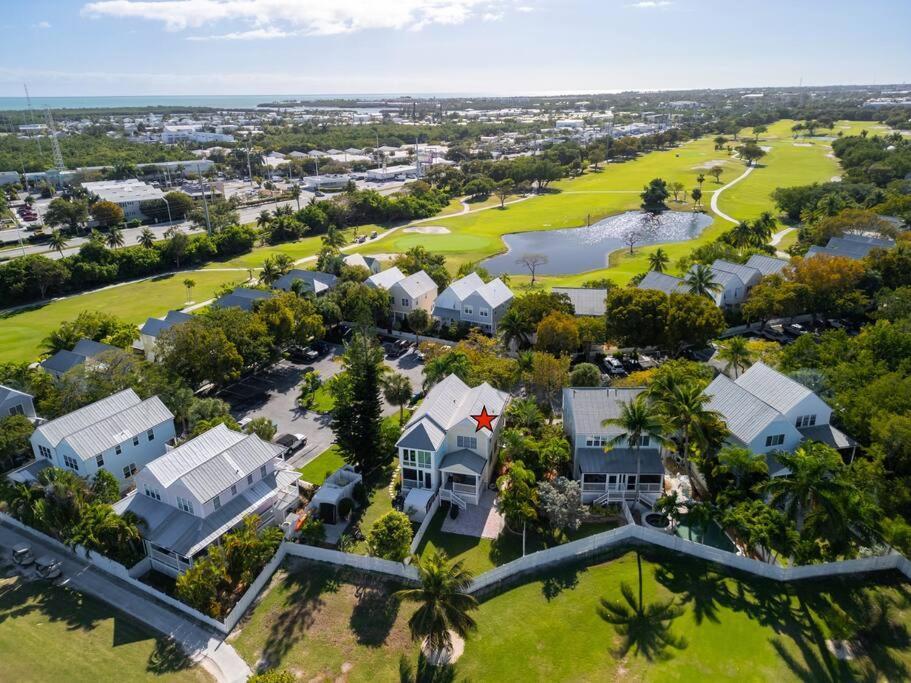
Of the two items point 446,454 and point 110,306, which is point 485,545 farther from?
point 110,306

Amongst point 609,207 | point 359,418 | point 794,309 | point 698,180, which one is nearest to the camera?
point 359,418

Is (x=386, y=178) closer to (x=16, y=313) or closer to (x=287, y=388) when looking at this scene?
(x=16, y=313)

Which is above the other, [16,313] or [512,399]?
[512,399]

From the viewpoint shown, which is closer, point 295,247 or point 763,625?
point 763,625

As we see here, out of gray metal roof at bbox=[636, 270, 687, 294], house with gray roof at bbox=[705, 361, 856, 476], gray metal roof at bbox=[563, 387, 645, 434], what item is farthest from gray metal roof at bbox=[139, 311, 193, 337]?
house with gray roof at bbox=[705, 361, 856, 476]

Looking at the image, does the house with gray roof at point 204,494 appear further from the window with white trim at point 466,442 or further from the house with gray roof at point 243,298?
the house with gray roof at point 243,298

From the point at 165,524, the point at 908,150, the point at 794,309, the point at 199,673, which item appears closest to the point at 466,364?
the point at 165,524
